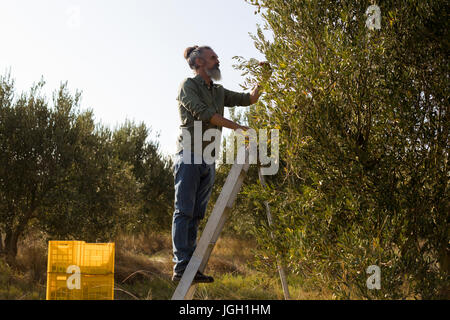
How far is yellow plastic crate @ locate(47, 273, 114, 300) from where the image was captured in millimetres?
5008

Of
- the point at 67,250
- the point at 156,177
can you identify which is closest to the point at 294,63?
the point at 67,250

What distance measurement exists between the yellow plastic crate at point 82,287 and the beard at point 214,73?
2.71m

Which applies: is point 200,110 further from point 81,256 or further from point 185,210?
point 81,256

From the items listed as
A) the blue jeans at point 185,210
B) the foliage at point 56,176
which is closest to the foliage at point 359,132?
the blue jeans at point 185,210

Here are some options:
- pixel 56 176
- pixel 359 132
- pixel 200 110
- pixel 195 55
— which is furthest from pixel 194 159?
pixel 56 176

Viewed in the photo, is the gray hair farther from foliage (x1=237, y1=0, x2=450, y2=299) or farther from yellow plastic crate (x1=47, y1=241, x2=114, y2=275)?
yellow plastic crate (x1=47, y1=241, x2=114, y2=275)

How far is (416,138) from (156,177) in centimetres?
2092

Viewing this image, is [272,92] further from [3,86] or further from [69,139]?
[3,86]

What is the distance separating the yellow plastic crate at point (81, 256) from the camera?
5.03 metres

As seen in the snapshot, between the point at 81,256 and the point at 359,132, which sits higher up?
the point at 359,132

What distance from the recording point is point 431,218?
224 inches

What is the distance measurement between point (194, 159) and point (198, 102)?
25.3 inches

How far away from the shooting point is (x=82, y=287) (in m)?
5.05

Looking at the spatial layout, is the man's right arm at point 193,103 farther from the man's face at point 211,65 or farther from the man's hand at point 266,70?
the man's hand at point 266,70
